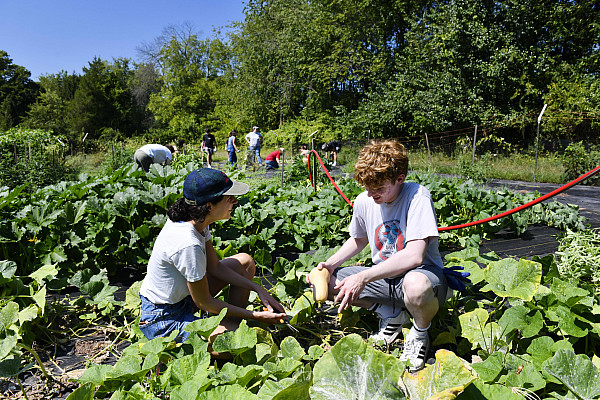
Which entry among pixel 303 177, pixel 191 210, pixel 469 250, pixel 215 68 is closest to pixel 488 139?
pixel 303 177

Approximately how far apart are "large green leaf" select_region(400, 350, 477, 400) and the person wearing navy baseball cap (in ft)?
2.54

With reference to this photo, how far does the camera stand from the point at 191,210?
1.88 meters

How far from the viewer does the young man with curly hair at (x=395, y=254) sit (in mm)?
1812

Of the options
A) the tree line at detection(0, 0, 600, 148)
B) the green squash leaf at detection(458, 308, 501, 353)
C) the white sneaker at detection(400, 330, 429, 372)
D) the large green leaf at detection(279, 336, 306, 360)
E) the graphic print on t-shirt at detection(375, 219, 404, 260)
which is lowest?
the white sneaker at detection(400, 330, 429, 372)

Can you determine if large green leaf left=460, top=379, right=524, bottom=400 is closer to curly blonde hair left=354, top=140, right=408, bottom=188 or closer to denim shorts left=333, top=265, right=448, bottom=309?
denim shorts left=333, top=265, right=448, bottom=309

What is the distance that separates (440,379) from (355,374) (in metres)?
0.29

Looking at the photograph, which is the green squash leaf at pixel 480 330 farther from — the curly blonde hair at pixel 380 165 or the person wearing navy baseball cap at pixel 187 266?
the person wearing navy baseball cap at pixel 187 266

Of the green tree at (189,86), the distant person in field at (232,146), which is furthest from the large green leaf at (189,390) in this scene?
the green tree at (189,86)

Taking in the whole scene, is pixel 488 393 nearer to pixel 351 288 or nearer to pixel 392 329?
pixel 351 288

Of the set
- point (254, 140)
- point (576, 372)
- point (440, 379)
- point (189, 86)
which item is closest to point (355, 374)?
point (440, 379)

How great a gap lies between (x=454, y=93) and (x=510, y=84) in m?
1.98

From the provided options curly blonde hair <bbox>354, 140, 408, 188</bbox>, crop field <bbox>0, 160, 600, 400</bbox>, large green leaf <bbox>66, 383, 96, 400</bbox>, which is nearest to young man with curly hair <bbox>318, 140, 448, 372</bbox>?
curly blonde hair <bbox>354, 140, 408, 188</bbox>

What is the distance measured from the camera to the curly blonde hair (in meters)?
1.87

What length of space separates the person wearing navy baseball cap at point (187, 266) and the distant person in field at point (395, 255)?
0.47 metres
